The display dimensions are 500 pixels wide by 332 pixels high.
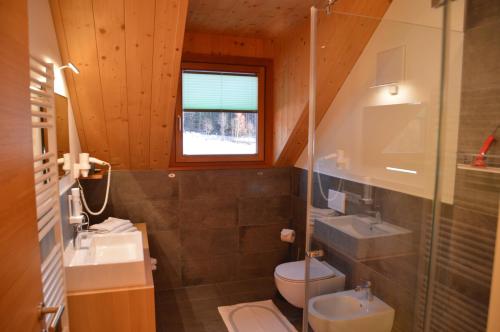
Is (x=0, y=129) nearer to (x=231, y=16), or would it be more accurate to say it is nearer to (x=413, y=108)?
(x=413, y=108)

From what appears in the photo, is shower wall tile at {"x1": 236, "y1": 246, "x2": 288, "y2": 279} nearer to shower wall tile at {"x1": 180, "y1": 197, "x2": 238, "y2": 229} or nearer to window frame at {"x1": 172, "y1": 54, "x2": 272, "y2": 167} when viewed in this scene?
shower wall tile at {"x1": 180, "y1": 197, "x2": 238, "y2": 229}

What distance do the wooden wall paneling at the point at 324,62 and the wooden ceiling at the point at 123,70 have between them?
3.36ft

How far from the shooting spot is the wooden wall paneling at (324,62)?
241 cm

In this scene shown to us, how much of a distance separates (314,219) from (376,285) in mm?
576

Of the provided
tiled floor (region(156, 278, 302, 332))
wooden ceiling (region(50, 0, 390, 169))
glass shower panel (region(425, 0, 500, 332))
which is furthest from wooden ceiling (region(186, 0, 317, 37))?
tiled floor (region(156, 278, 302, 332))

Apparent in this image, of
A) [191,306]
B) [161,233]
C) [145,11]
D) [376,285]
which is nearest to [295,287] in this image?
[376,285]

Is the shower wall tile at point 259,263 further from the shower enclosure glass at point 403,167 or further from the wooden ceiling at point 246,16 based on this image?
the wooden ceiling at point 246,16

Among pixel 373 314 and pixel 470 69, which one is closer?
pixel 470 69

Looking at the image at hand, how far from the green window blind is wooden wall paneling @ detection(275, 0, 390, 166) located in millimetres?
316

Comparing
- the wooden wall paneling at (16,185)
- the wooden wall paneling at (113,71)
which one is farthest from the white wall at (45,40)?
the wooden wall paneling at (16,185)

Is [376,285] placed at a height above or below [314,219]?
below

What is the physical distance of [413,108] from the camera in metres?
2.02

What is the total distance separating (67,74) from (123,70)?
1.22ft

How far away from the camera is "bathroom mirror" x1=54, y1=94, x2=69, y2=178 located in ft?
7.00
